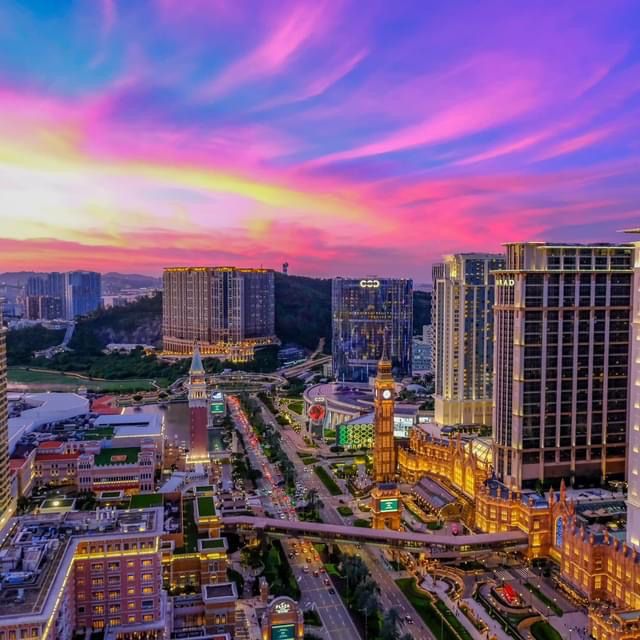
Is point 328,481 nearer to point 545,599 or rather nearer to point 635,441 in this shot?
point 545,599

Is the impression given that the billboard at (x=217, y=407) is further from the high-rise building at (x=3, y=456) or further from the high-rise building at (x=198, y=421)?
the high-rise building at (x=3, y=456)

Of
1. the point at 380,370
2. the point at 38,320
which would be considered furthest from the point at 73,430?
the point at 38,320

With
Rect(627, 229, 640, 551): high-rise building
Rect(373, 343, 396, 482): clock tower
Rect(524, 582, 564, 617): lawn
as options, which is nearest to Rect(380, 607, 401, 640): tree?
Rect(524, 582, 564, 617): lawn

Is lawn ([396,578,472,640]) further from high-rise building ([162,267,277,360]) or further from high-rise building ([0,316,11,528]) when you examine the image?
high-rise building ([162,267,277,360])

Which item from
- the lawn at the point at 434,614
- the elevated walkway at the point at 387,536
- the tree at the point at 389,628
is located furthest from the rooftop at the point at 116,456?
the tree at the point at 389,628

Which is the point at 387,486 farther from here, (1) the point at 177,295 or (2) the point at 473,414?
(1) the point at 177,295

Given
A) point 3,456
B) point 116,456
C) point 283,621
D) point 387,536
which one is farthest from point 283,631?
point 116,456

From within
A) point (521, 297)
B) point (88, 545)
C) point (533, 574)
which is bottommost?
point (533, 574)
